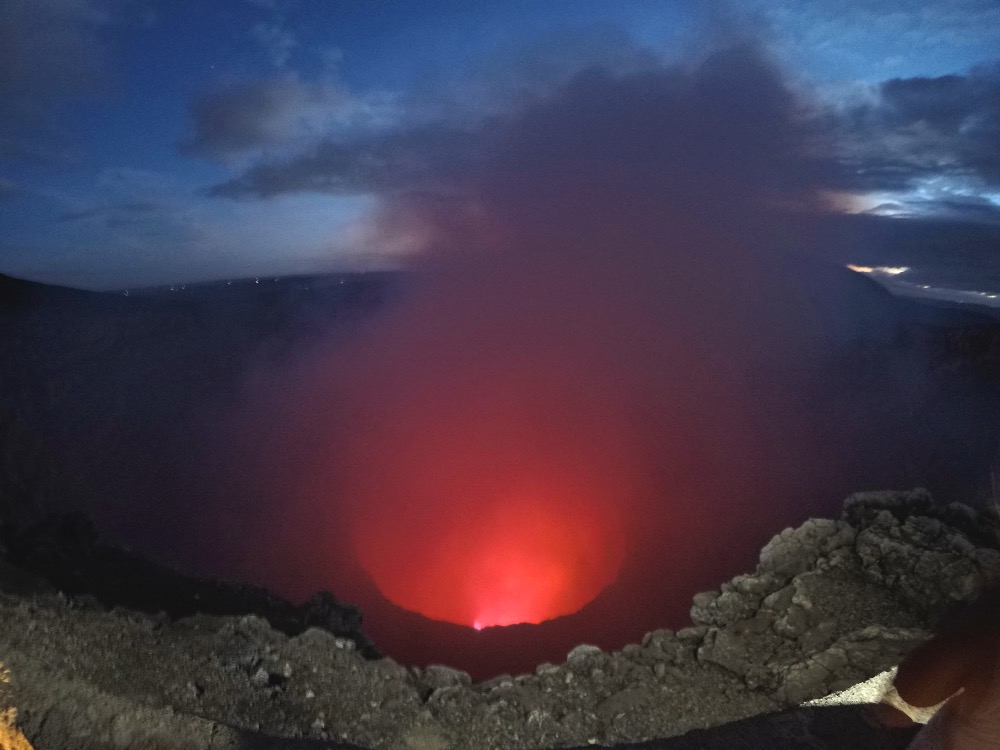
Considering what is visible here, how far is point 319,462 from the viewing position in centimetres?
887

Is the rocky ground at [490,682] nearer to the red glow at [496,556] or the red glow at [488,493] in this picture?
the red glow at [488,493]

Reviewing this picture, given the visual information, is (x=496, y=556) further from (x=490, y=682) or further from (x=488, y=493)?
(x=490, y=682)

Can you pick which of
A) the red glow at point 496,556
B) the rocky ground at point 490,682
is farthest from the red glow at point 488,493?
the rocky ground at point 490,682

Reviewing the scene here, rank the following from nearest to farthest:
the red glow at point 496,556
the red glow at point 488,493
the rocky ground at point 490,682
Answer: the rocky ground at point 490,682 < the red glow at point 496,556 < the red glow at point 488,493

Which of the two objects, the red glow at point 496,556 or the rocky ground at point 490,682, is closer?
the rocky ground at point 490,682

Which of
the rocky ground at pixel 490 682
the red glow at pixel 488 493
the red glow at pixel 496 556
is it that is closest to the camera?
the rocky ground at pixel 490 682

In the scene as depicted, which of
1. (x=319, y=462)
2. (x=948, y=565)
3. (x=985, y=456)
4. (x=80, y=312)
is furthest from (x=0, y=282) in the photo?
(x=985, y=456)

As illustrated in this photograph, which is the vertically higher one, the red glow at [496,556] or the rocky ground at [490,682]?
the rocky ground at [490,682]

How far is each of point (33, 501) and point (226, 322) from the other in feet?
14.8

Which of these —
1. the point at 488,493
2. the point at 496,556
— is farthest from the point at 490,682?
the point at 488,493

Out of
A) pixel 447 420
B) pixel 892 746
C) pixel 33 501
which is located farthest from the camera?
pixel 447 420

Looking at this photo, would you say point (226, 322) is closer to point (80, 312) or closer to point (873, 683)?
point (80, 312)

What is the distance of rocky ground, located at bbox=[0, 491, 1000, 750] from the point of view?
281cm

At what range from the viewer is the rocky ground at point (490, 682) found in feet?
9.22
